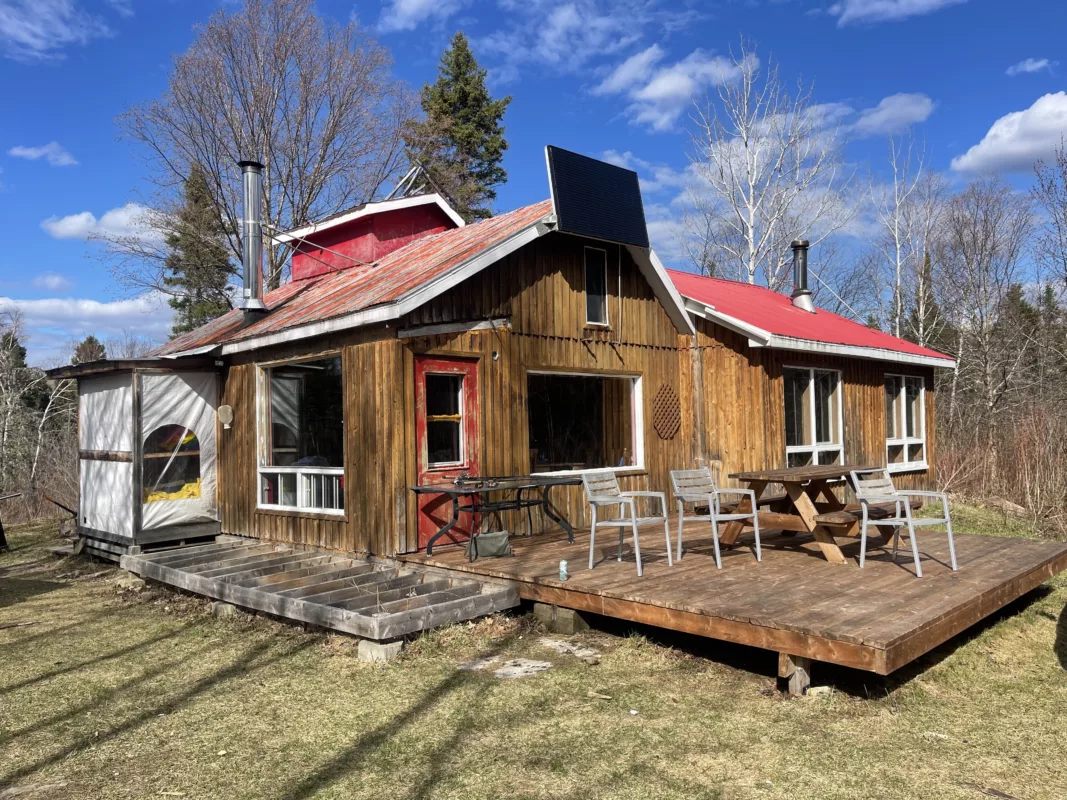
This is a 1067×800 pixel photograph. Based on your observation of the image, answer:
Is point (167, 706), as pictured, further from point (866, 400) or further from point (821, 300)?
point (821, 300)

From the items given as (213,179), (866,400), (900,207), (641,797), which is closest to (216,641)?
(641,797)

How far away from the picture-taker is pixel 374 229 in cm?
1241

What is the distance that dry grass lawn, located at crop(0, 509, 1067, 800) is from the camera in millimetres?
3980

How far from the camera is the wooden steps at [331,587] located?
6.29 meters

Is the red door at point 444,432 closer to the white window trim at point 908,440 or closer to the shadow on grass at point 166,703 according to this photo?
the shadow on grass at point 166,703

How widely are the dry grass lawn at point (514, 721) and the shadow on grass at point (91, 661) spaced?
3 centimetres

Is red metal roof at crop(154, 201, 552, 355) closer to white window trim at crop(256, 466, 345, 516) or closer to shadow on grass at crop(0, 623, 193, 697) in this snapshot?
white window trim at crop(256, 466, 345, 516)

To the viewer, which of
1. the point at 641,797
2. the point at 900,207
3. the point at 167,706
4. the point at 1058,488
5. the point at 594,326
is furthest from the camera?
the point at 900,207

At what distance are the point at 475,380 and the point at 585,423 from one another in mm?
3171

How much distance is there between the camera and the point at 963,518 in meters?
12.6

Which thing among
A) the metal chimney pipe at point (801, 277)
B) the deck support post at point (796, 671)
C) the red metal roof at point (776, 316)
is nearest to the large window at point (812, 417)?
the red metal roof at point (776, 316)

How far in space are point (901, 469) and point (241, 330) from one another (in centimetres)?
1141

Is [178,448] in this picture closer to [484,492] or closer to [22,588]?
[22,588]

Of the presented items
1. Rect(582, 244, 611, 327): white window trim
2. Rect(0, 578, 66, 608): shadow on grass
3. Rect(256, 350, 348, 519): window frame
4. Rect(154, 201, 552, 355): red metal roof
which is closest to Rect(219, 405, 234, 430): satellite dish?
Rect(256, 350, 348, 519): window frame
